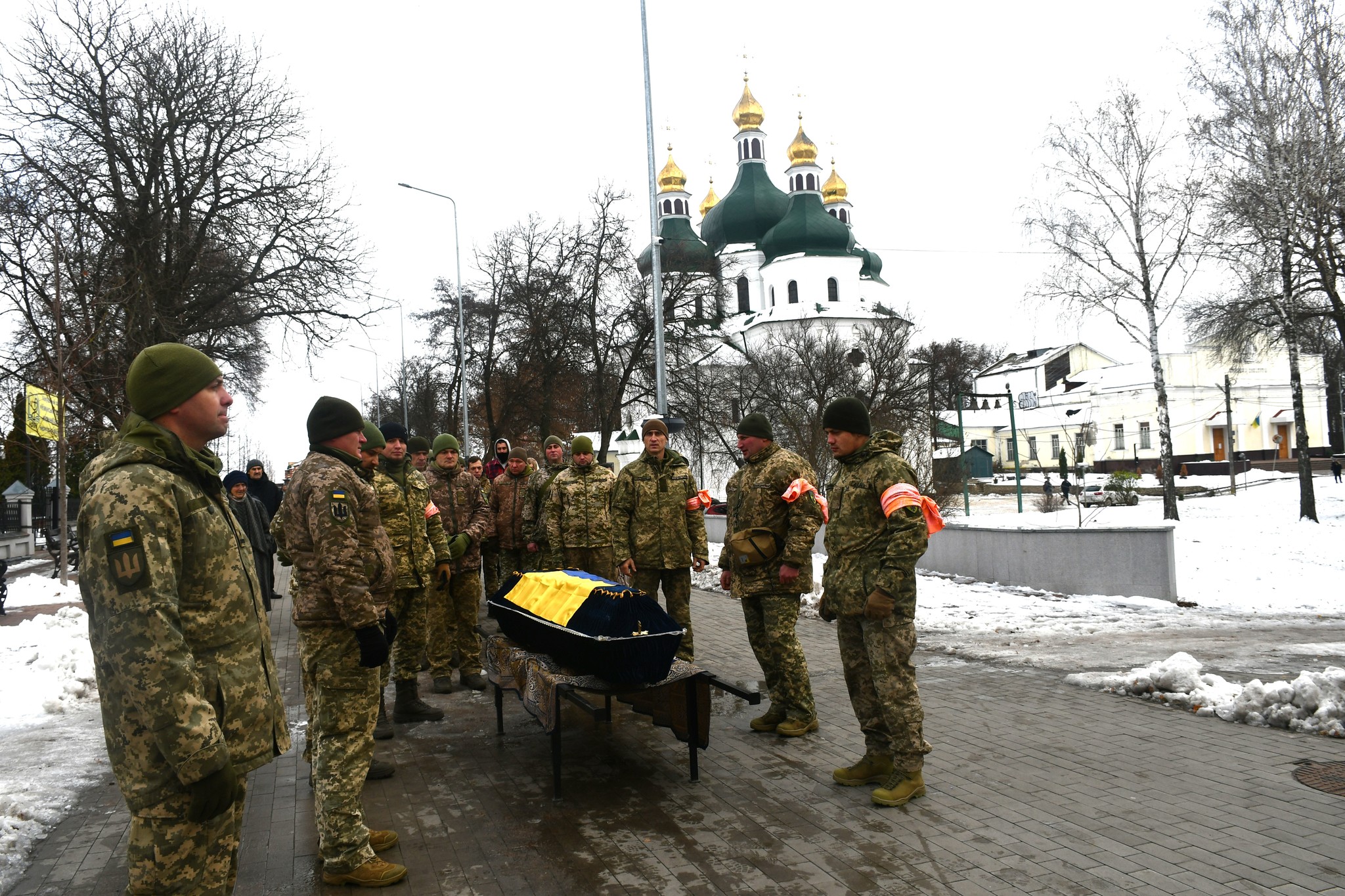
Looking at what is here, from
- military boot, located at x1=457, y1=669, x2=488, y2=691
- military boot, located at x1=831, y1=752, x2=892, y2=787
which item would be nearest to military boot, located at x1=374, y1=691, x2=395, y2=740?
military boot, located at x1=457, y1=669, x2=488, y2=691

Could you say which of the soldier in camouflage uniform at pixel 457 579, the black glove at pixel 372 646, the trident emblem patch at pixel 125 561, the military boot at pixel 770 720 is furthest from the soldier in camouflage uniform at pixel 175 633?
the soldier in camouflage uniform at pixel 457 579

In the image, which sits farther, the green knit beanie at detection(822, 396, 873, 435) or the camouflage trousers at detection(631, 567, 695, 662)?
the camouflage trousers at detection(631, 567, 695, 662)

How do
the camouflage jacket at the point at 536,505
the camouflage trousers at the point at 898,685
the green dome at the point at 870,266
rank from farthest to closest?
the green dome at the point at 870,266, the camouflage jacket at the point at 536,505, the camouflage trousers at the point at 898,685

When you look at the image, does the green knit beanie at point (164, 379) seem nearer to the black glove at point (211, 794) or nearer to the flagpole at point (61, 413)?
the black glove at point (211, 794)

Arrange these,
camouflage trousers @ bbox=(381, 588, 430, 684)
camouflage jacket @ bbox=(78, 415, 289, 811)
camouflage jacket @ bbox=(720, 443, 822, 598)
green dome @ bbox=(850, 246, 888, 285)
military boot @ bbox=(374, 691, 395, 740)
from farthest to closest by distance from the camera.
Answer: green dome @ bbox=(850, 246, 888, 285) → camouflage trousers @ bbox=(381, 588, 430, 684) → military boot @ bbox=(374, 691, 395, 740) → camouflage jacket @ bbox=(720, 443, 822, 598) → camouflage jacket @ bbox=(78, 415, 289, 811)

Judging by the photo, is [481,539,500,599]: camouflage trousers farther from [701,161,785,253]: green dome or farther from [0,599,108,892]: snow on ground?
[701,161,785,253]: green dome

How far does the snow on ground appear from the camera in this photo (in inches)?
186

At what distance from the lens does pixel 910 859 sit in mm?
3965

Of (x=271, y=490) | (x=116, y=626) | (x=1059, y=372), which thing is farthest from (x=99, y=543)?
(x=1059, y=372)

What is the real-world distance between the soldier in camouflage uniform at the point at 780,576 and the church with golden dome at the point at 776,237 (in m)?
54.5

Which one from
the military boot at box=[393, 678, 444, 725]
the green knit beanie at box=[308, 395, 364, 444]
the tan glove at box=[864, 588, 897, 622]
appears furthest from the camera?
the military boot at box=[393, 678, 444, 725]

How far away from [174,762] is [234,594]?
0.54m

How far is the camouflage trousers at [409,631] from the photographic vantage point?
656 centimetres

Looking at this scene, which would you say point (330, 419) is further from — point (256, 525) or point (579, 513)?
point (256, 525)
